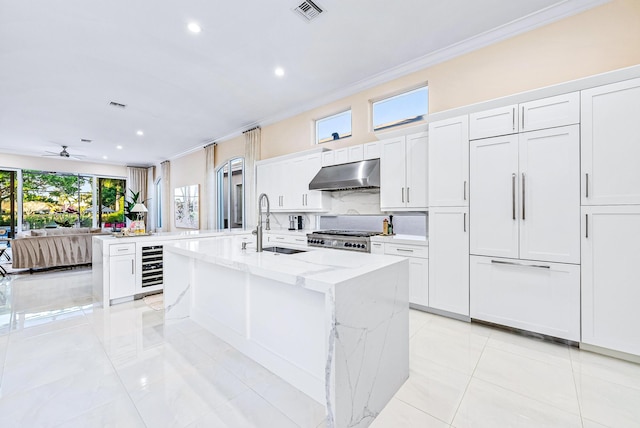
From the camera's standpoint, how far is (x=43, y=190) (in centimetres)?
837

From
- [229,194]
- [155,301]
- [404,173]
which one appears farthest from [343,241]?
[229,194]

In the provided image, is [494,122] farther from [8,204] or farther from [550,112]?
[8,204]

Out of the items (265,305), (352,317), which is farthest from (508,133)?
(265,305)

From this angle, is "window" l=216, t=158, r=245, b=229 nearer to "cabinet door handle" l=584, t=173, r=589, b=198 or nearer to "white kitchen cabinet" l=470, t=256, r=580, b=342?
"white kitchen cabinet" l=470, t=256, r=580, b=342

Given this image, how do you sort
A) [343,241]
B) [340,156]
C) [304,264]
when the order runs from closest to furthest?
[304,264] < [343,241] < [340,156]

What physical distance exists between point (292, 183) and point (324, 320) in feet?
11.7

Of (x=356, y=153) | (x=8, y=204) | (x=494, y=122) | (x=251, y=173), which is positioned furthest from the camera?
(x=8, y=204)

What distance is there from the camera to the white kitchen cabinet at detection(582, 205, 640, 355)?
2.12m

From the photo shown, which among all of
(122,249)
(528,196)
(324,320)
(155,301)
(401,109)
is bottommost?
(155,301)

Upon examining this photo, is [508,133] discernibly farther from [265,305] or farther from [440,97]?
[265,305]

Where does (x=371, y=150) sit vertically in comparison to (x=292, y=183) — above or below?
above

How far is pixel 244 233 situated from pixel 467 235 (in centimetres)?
358

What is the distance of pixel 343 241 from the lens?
3789mm

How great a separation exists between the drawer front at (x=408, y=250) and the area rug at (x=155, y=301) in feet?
10.1
